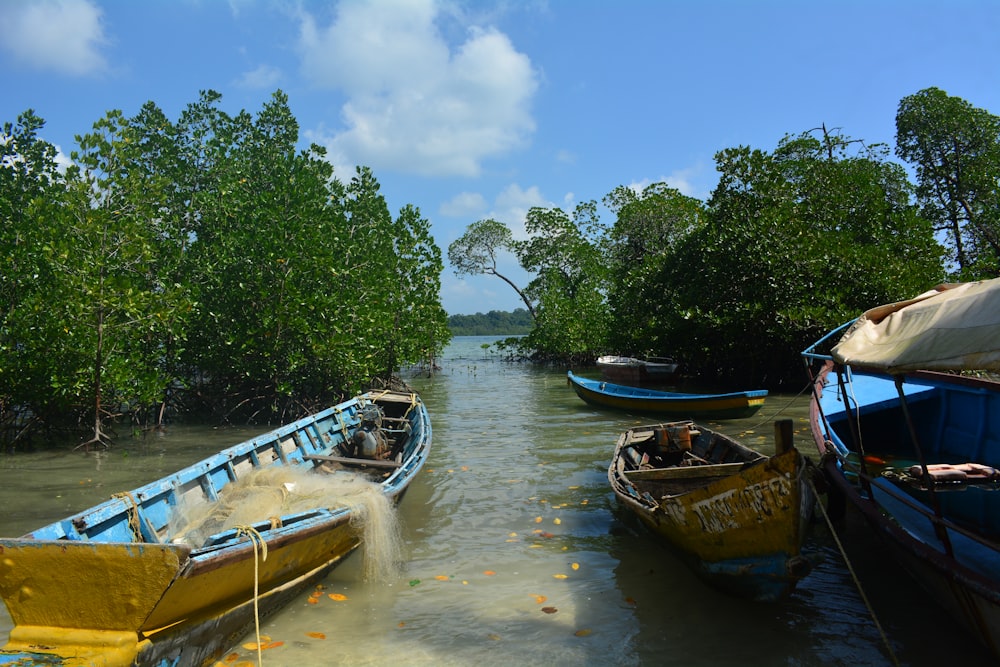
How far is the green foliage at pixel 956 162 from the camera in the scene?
79.0ft

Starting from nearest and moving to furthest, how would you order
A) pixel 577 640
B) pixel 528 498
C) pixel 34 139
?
pixel 577 640, pixel 528 498, pixel 34 139

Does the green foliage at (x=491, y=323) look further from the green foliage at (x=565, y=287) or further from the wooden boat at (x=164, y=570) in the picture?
the wooden boat at (x=164, y=570)

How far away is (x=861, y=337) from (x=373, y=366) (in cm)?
1218

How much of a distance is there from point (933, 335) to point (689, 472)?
299cm

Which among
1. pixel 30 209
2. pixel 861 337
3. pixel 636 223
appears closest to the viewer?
pixel 861 337

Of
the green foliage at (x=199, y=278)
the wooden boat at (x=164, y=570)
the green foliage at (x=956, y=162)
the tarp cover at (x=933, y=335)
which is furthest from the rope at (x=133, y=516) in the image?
the green foliage at (x=956, y=162)

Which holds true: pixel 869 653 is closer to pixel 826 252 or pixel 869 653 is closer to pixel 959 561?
pixel 959 561

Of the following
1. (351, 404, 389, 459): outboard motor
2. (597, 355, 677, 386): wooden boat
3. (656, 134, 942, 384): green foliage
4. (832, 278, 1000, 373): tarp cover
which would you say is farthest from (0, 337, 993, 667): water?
(597, 355, 677, 386): wooden boat

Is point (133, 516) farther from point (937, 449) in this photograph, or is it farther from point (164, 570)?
point (937, 449)

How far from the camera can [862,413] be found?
837cm

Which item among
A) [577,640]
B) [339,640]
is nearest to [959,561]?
[577,640]

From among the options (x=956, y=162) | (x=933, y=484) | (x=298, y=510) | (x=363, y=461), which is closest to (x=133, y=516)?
(x=298, y=510)

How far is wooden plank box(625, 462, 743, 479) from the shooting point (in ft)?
21.5

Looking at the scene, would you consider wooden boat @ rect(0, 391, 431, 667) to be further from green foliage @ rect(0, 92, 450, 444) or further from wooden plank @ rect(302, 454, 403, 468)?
green foliage @ rect(0, 92, 450, 444)
